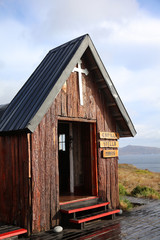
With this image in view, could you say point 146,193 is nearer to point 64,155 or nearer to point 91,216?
point 64,155

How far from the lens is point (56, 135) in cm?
750

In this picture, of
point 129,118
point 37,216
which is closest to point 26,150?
point 37,216

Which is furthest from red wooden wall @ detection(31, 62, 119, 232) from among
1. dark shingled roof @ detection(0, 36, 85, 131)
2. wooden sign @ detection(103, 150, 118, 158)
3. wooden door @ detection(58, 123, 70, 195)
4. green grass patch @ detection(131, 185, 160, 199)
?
green grass patch @ detection(131, 185, 160, 199)

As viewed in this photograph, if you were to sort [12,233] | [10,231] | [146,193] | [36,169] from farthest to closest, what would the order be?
[146,193]
[36,169]
[10,231]
[12,233]

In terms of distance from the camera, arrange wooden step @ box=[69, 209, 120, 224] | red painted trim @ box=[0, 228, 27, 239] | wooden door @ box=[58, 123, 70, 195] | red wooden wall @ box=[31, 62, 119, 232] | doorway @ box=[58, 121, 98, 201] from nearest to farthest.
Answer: red painted trim @ box=[0, 228, 27, 239] < red wooden wall @ box=[31, 62, 119, 232] < wooden step @ box=[69, 209, 120, 224] < doorway @ box=[58, 121, 98, 201] < wooden door @ box=[58, 123, 70, 195]

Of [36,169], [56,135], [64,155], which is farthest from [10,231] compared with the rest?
[64,155]

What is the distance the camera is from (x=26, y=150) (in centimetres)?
685

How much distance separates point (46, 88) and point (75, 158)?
369 cm

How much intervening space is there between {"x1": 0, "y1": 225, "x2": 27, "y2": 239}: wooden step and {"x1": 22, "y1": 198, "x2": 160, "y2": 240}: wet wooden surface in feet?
1.02

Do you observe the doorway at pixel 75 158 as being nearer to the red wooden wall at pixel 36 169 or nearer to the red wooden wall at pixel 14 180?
the red wooden wall at pixel 36 169

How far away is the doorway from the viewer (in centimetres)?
977

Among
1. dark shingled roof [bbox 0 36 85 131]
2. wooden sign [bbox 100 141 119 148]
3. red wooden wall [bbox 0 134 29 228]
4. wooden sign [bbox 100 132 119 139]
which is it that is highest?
dark shingled roof [bbox 0 36 85 131]

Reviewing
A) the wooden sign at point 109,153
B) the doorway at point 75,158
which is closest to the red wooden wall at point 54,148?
the wooden sign at point 109,153

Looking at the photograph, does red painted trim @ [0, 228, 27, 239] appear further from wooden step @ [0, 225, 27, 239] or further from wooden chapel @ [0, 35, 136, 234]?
wooden chapel @ [0, 35, 136, 234]
